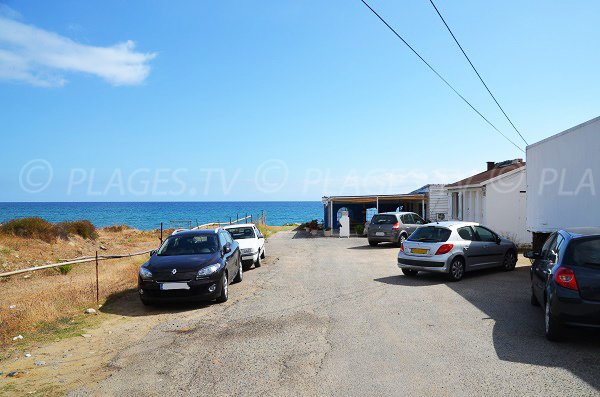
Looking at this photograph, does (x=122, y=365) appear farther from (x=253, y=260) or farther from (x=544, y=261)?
(x=253, y=260)

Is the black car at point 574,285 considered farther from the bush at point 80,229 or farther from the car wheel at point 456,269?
the bush at point 80,229

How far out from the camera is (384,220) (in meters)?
23.4

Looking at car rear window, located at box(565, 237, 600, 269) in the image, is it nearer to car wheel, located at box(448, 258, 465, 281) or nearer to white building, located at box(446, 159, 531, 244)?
car wheel, located at box(448, 258, 465, 281)

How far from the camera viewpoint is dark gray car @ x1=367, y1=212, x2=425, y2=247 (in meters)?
22.9

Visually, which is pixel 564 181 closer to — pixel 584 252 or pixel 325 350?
pixel 584 252

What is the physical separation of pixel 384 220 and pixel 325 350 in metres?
17.5

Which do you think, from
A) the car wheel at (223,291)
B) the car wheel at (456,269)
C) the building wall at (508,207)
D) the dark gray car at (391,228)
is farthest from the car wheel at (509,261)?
the dark gray car at (391,228)

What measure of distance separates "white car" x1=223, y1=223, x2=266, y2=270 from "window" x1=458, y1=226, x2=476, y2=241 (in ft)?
21.2

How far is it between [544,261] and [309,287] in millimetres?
5385

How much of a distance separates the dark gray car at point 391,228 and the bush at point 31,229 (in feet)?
59.9

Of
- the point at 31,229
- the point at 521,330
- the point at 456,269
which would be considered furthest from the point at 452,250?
the point at 31,229

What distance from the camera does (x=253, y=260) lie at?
15.7 metres

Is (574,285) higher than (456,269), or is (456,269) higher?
(574,285)

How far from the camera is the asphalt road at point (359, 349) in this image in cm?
506
